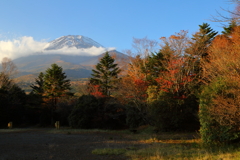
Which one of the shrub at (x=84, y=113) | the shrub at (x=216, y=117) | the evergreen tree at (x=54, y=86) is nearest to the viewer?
the shrub at (x=216, y=117)

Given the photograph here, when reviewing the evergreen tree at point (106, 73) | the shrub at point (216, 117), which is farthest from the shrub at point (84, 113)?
the shrub at point (216, 117)

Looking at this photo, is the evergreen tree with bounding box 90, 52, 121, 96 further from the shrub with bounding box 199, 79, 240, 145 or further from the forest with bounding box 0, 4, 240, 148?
the shrub with bounding box 199, 79, 240, 145

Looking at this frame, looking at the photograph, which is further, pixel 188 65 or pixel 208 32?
pixel 208 32

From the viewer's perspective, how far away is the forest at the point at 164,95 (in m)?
11.8

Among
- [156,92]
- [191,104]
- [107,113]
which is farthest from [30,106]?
[191,104]

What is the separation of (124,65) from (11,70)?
74.8 ft

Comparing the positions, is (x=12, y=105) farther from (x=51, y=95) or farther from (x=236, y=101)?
(x=236, y=101)

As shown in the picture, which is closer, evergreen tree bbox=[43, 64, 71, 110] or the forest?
the forest

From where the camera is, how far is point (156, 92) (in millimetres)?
22266

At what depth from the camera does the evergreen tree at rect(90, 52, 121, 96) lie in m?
35.9

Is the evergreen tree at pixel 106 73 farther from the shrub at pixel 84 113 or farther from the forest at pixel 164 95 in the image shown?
the shrub at pixel 84 113

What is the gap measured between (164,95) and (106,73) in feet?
58.8

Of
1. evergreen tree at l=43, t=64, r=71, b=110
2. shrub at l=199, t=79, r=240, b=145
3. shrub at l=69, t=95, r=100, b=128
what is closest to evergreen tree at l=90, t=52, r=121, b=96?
evergreen tree at l=43, t=64, r=71, b=110

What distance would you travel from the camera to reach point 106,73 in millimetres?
36656
